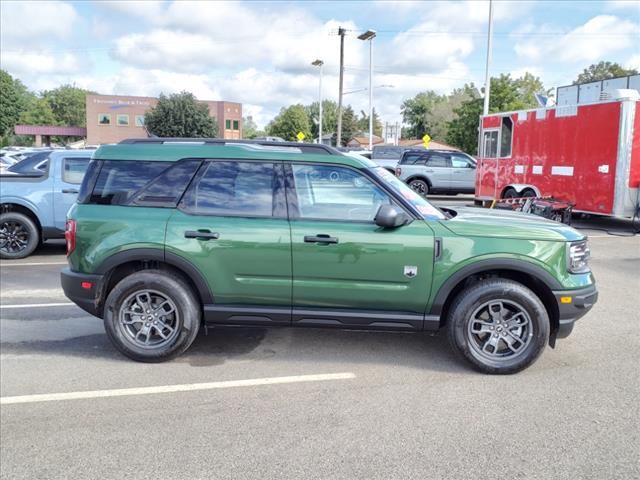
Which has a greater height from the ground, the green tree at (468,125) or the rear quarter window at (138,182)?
the green tree at (468,125)

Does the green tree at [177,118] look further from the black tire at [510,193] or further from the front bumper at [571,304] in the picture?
the front bumper at [571,304]

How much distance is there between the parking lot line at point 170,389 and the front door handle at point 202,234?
115 cm

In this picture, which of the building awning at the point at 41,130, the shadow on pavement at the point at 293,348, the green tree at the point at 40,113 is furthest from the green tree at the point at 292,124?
the shadow on pavement at the point at 293,348

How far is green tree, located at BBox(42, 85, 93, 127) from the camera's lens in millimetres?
124312

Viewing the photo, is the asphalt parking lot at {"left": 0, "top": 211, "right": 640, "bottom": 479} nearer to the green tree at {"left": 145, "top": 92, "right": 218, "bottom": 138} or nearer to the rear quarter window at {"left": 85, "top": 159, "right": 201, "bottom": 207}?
the rear quarter window at {"left": 85, "top": 159, "right": 201, "bottom": 207}

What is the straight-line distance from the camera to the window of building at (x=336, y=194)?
4.51 metres

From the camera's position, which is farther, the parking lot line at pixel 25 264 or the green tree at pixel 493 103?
the green tree at pixel 493 103

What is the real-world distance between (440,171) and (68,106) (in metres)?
124

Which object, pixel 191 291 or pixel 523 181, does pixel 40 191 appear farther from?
pixel 523 181

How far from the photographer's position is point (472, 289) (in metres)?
4.39

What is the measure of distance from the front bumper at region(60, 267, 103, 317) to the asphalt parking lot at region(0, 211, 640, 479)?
1.66 feet

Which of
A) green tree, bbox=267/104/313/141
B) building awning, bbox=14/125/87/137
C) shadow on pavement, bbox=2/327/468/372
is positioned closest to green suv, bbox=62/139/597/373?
shadow on pavement, bbox=2/327/468/372

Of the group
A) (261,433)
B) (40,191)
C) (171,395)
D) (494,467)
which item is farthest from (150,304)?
(40,191)

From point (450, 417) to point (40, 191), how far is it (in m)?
8.24
